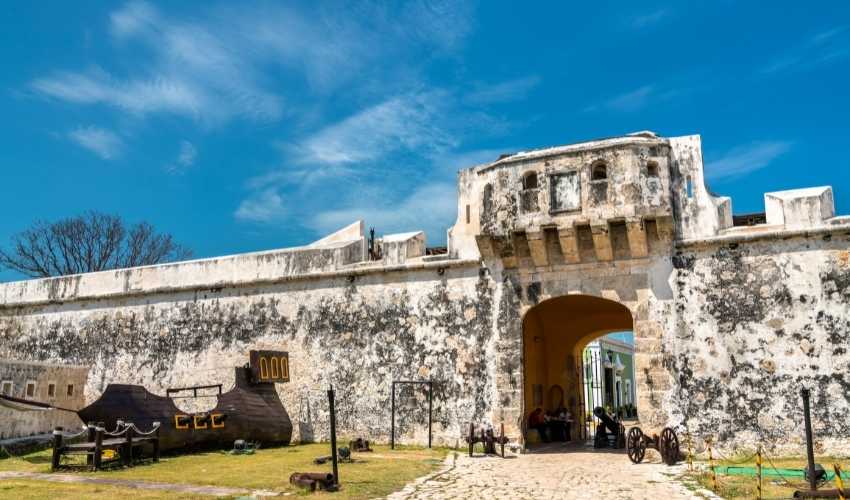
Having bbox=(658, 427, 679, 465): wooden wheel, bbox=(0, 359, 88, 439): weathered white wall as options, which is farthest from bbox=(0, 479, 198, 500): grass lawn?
bbox=(658, 427, 679, 465): wooden wheel

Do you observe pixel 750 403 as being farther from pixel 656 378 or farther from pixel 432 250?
pixel 432 250

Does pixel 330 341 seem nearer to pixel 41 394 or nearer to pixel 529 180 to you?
pixel 529 180

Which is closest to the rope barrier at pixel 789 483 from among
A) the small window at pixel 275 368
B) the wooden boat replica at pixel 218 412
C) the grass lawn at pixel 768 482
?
the grass lawn at pixel 768 482

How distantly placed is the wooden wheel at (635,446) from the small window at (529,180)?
435 centimetres

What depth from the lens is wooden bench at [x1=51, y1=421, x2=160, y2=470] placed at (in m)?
9.62

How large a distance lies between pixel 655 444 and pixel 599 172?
452 centimetres

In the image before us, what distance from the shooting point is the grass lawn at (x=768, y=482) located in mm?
7578

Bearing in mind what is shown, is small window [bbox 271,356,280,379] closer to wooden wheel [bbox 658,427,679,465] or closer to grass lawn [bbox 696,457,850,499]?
wooden wheel [bbox 658,427,679,465]

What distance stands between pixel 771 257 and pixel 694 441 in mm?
3070

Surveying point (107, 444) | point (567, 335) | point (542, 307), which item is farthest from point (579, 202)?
point (107, 444)

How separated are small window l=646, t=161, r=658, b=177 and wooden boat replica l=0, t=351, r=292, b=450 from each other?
24.3ft

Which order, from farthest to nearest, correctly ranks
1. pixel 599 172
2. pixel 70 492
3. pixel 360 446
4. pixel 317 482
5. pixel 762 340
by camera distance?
pixel 599 172 < pixel 360 446 < pixel 762 340 < pixel 317 482 < pixel 70 492

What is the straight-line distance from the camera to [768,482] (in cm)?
835

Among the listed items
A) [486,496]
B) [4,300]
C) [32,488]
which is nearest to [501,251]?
[486,496]
